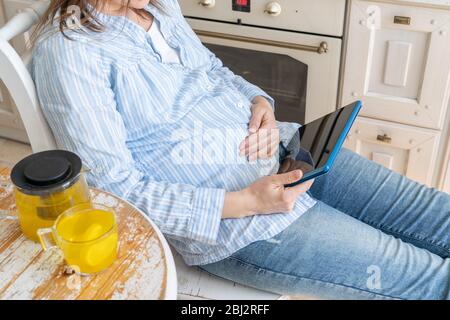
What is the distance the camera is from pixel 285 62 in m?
1.63

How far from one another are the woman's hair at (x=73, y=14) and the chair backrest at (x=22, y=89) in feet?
0.18

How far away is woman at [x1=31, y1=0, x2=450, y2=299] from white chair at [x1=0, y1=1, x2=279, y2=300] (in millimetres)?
18

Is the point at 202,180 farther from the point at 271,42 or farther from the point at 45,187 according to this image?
the point at 271,42

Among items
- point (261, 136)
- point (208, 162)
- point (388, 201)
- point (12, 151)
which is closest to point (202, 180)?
point (208, 162)

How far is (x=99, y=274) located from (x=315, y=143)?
0.51m

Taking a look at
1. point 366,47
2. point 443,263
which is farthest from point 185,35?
point 443,263

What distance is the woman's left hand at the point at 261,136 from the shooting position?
111cm

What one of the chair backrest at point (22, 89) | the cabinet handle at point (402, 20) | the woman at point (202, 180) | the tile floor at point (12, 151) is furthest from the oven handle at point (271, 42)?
the tile floor at point (12, 151)

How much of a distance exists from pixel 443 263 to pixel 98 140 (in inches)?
24.2

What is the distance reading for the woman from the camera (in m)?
0.93

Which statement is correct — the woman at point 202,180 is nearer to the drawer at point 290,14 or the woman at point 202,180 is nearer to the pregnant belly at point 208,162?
the pregnant belly at point 208,162

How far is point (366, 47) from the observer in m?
1.49

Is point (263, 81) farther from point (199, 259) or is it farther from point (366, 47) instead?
point (199, 259)

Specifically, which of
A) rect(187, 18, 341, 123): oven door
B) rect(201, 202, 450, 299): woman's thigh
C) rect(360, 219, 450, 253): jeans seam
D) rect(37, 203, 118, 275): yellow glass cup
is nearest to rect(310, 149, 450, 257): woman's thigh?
rect(360, 219, 450, 253): jeans seam
